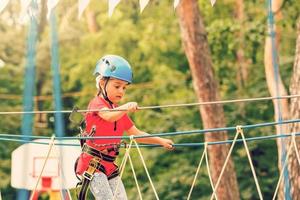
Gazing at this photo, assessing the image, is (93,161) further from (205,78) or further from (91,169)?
(205,78)

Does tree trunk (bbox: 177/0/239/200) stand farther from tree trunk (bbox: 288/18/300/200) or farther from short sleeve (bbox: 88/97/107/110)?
short sleeve (bbox: 88/97/107/110)

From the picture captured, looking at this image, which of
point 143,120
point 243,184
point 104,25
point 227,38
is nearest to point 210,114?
point 227,38

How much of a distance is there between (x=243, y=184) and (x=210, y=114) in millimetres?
1921

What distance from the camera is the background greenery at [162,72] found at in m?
7.38

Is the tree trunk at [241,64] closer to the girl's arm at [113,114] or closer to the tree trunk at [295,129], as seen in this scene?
the tree trunk at [295,129]

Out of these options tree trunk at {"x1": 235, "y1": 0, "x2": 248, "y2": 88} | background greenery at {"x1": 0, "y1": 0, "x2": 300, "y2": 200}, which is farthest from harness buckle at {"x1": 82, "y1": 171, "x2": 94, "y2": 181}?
tree trunk at {"x1": 235, "y1": 0, "x2": 248, "y2": 88}

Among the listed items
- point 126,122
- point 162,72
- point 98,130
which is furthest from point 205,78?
point 162,72

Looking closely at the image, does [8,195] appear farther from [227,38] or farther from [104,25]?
[227,38]

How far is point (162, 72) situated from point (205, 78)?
325 cm

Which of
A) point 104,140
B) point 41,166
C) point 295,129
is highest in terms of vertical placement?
point 104,140

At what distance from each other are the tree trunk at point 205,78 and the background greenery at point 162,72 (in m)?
0.74

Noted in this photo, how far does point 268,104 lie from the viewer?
754cm

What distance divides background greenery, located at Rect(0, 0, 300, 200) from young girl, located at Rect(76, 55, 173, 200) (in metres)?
3.30

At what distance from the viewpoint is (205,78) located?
18.6 feet
